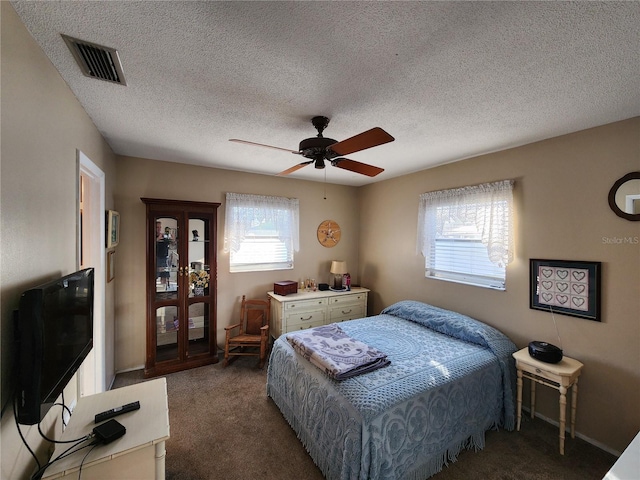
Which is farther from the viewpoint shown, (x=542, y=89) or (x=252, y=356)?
(x=252, y=356)

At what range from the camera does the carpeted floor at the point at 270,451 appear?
6.22ft

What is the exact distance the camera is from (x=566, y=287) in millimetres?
2326

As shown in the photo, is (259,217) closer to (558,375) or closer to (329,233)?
(329,233)

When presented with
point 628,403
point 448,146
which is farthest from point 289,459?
point 448,146

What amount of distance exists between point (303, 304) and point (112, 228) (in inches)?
92.0

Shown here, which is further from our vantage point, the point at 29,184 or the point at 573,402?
the point at 573,402

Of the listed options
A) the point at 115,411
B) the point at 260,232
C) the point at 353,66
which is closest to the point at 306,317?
the point at 260,232

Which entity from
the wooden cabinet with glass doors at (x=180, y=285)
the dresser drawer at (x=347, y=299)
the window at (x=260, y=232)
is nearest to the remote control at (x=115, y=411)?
the wooden cabinet with glass doors at (x=180, y=285)

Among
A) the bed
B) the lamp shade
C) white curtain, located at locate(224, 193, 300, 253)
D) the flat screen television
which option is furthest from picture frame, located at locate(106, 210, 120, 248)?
the lamp shade

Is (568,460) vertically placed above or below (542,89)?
below

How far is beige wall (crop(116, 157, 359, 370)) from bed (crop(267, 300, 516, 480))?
148 centimetres

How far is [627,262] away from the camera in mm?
2029

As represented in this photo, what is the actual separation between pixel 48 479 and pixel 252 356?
2.63m

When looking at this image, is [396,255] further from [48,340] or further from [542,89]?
[48,340]
